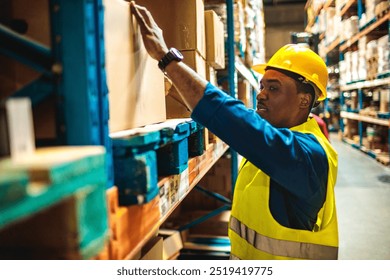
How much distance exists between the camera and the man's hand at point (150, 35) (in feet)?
4.02

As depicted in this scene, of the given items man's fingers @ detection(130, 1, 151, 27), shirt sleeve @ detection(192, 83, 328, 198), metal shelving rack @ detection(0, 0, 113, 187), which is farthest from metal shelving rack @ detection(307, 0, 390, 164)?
metal shelving rack @ detection(0, 0, 113, 187)

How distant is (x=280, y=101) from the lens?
172 centimetres

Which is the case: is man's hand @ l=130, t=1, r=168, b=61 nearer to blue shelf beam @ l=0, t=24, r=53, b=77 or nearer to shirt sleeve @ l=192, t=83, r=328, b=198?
shirt sleeve @ l=192, t=83, r=328, b=198

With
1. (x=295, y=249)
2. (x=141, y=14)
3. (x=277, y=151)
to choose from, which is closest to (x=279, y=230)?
(x=295, y=249)

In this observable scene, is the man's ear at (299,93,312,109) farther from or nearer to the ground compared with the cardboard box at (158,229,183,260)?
farther from the ground

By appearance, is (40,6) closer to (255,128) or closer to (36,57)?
(36,57)

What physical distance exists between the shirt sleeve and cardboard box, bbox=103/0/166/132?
203mm

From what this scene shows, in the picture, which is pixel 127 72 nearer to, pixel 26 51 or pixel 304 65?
pixel 26 51

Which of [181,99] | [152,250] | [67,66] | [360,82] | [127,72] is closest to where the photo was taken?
[67,66]

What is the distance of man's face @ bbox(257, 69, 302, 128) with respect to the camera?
173cm

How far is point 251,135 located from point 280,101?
0.55 meters

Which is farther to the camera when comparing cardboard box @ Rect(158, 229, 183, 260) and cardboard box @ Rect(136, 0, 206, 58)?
cardboard box @ Rect(158, 229, 183, 260)

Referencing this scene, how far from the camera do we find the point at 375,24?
6000 mm

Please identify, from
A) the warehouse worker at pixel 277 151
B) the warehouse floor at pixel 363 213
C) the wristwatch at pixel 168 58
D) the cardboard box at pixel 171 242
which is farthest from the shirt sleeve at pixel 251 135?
the cardboard box at pixel 171 242
